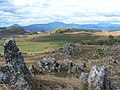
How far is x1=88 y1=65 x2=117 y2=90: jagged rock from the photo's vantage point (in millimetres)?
19528

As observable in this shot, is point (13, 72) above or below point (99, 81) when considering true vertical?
above

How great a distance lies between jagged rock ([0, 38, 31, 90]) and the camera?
17.8m

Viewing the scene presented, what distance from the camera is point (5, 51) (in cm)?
2436

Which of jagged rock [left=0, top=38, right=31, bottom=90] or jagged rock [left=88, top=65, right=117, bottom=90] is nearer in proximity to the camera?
jagged rock [left=0, top=38, right=31, bottom=90]

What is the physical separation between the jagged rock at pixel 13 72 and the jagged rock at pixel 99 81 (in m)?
3.46

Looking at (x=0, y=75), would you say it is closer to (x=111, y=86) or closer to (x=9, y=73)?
(x=9, y=73)

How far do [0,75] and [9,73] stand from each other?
141cm

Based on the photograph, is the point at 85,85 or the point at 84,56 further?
the point at 84,56

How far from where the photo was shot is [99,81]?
20375 mm

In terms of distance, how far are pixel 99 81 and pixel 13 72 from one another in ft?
16.1

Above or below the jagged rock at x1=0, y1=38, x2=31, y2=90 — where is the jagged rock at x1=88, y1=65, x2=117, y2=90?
below

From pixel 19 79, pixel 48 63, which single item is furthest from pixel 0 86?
pixel 48 63

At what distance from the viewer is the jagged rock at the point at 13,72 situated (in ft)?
58.5

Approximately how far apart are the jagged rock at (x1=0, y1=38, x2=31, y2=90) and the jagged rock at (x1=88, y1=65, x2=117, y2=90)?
3.46 metres
